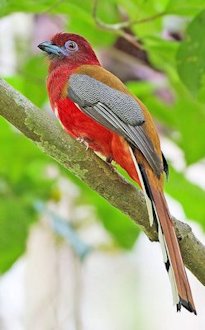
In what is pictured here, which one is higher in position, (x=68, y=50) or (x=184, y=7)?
(x=184, y=7)

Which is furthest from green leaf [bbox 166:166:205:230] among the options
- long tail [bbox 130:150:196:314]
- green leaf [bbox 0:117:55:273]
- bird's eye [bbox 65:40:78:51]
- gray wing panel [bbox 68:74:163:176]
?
long tail [bbox 130:150:196:314]

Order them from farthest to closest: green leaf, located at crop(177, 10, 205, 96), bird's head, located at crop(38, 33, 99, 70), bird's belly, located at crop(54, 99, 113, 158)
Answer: bird's head, located at crop(38, 33, 99, 70), green leaf, located at crop(177, 10, 205, 96), bird's belly, located at crop(54, 99, 113, 158)

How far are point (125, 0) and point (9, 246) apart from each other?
0.76 m

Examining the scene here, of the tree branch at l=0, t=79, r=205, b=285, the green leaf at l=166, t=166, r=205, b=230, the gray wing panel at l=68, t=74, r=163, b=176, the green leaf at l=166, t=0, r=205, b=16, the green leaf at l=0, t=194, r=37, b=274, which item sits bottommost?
the green leaf at l=0, t=194, r=37, b=274

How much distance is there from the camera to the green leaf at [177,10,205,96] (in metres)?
2.16

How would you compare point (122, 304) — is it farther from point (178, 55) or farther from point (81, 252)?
point (178, 55)

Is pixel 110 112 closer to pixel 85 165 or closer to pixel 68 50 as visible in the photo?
pixel 85 165

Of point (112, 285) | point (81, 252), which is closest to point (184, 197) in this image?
point (81, 252)

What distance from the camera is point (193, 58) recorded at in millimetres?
2170

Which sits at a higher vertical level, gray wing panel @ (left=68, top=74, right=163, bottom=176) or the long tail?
gray wing panel @ (left=68, top=74, right=163, bottom=176)

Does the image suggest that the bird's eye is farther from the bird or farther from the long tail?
the long tail

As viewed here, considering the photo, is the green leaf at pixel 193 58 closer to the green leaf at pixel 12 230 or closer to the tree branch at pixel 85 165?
the tree branch at pixel 85 165

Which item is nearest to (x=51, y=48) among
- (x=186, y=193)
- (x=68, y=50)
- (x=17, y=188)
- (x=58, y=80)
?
(x=68, y=50)

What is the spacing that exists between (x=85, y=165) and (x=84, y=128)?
27cm
